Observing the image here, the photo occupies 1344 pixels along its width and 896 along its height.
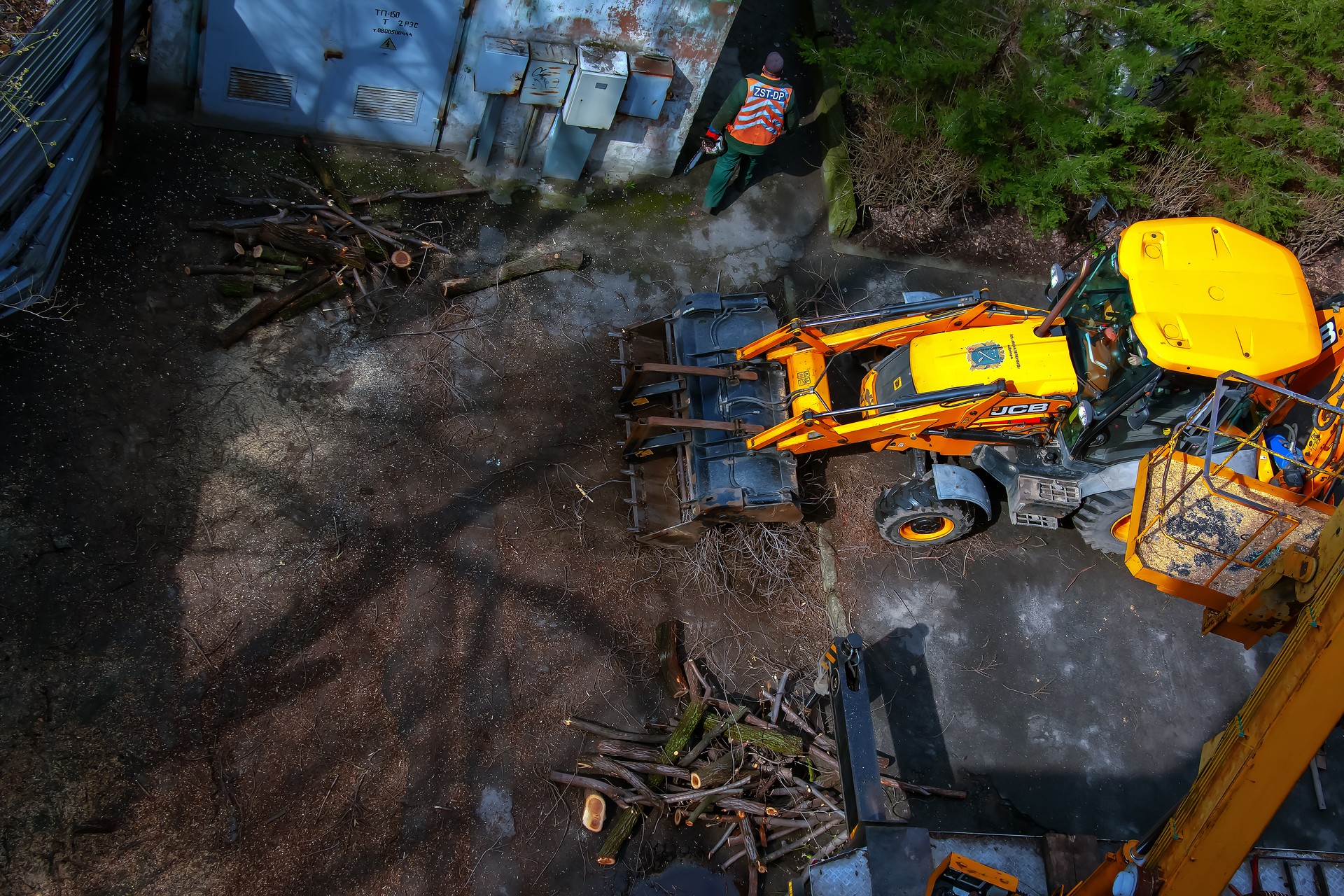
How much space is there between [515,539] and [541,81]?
14.8 feet

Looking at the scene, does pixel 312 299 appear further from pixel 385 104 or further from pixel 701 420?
pixel 701 420

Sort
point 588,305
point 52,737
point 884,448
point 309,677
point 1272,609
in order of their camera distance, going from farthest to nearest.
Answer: point 588,305, point 884,448, point 309,677, point 52,737, point 1272,609

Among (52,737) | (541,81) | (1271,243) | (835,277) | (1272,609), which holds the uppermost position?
(1271,243)

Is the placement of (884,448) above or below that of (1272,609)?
below

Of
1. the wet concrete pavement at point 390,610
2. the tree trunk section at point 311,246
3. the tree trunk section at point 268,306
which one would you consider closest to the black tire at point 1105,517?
the wet concrete pavement at point 390,610

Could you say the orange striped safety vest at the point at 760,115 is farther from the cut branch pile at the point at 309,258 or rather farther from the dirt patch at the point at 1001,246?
the cut branch pile at the point at 309,258

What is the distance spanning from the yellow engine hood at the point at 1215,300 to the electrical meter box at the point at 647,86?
458 cm

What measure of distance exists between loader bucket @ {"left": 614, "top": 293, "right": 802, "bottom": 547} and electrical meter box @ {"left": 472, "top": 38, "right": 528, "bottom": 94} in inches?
110

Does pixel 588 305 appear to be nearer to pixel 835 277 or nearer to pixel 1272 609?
pixel 835 277

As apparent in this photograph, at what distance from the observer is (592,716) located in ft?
23.3

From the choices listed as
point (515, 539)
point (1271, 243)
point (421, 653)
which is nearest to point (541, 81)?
point (515, 539)

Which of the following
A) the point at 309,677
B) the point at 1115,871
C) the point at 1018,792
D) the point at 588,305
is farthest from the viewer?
the point at 588,305

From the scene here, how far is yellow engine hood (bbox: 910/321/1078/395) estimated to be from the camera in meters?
7.35

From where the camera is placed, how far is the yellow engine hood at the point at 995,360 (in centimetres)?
735
